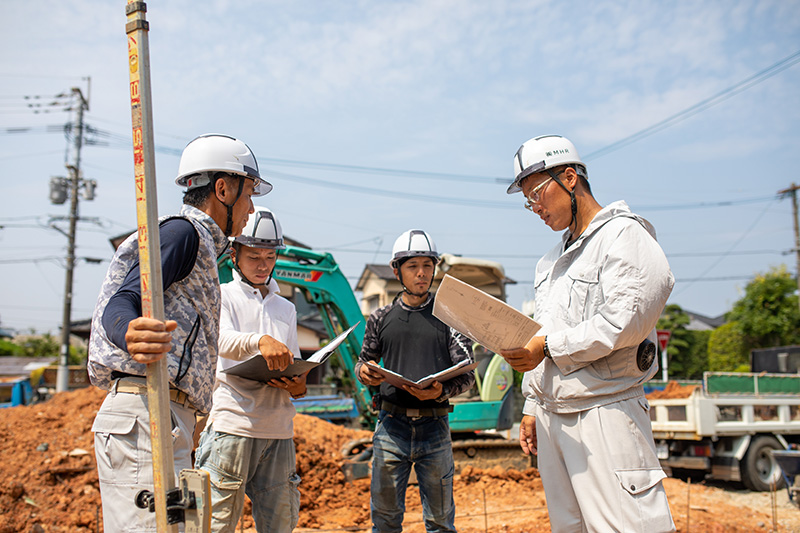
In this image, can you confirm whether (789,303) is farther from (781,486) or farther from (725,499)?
(725,499)

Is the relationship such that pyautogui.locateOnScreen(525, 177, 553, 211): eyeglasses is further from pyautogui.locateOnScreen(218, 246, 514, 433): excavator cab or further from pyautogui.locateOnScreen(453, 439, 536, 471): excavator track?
pyautogui.locateOnScreen(453, 439, 536, 471): excavator track

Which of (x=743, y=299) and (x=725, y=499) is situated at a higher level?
(x=743, y=299)

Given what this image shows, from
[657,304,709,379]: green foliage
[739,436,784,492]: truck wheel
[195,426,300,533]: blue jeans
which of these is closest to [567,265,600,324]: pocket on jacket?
[195,426,300,533]: blue jeans

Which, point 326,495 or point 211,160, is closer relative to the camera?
point 211,160

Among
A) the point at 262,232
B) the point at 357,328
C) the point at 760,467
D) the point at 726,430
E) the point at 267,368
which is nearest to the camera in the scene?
the point at 267,368

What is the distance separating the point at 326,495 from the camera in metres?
7.37

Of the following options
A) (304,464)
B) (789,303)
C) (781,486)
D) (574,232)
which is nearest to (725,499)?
(781,486)

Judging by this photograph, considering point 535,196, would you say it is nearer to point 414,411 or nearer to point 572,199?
point 572,199

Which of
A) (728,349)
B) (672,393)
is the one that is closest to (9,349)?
(728,349)

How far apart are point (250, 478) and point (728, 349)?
2752 centimetres

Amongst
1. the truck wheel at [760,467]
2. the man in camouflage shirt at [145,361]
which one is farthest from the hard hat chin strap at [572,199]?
the truck wheel at [760,467]

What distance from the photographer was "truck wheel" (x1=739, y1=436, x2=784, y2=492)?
9414mm

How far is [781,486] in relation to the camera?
9.66 meters

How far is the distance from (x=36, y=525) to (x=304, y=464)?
2914mm
